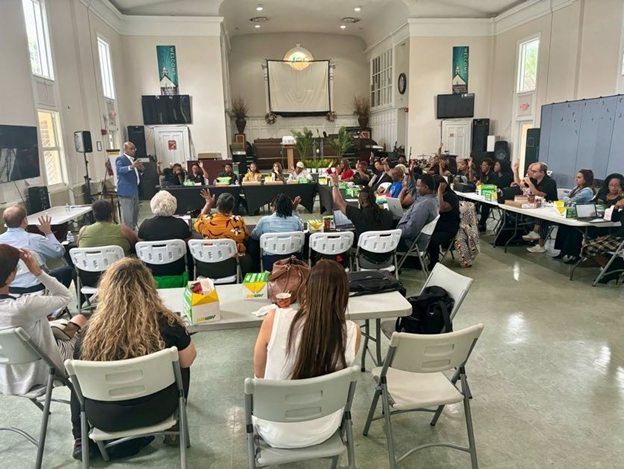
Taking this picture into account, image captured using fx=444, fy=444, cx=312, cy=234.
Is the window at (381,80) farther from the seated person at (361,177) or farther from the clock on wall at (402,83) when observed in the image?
the seated person at (361,177)

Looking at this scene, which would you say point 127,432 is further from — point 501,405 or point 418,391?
point 501,405

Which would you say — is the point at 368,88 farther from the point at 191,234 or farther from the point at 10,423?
the point at 10,423

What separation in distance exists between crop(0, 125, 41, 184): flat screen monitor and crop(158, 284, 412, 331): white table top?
4.57 metres

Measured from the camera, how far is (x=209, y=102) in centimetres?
1284

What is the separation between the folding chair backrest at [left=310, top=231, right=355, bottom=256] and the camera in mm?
3908

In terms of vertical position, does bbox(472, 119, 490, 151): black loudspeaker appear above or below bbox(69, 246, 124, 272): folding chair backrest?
above

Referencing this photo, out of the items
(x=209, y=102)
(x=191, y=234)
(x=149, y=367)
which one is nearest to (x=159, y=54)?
(x=209, y=102)

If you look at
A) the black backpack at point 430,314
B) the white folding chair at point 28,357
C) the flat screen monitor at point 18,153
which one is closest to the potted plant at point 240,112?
the flat screen monitor at point 18,153

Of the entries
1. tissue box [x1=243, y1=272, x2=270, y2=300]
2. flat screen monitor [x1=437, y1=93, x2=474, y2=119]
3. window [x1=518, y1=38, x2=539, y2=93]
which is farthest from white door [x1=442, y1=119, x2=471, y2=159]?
tissue box [x1=243, y1=272, x2=270, y2=300]

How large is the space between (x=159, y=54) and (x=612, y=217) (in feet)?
38.3

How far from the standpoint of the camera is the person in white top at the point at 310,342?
1.68m

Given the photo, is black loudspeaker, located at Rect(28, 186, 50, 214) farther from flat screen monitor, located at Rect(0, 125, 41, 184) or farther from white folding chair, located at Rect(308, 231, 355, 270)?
white folding chair, located at Rect(308, 231, 355, 270)

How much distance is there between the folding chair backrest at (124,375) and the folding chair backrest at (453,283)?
157 cm

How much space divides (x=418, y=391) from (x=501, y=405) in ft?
2.94
